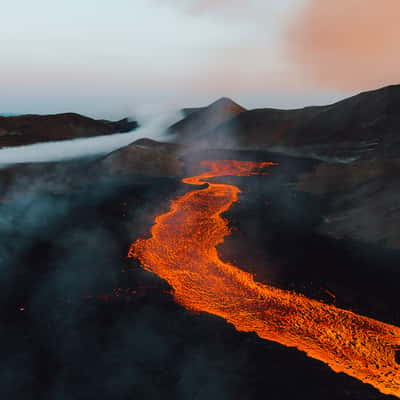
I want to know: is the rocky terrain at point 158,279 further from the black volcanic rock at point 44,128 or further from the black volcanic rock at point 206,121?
the black volcanic rock at point 206,121

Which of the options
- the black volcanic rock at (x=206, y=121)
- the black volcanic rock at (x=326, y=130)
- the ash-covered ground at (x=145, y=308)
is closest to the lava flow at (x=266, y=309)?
the ash-covered ground at (x=145, y=308)

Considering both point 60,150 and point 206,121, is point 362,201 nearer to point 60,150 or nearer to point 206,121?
point 60,150

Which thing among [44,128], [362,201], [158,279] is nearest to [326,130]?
[362,201]

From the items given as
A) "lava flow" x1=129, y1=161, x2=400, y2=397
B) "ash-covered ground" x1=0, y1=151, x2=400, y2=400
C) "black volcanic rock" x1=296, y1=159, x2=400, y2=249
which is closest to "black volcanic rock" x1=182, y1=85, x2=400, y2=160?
"black volcanic rock" x1=296, y1=159, x2=400, y2=249

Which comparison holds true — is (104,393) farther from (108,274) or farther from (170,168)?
(170,168)

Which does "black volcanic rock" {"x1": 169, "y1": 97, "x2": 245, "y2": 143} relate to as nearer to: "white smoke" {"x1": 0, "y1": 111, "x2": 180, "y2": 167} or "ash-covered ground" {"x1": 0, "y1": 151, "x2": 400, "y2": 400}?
"white smoke" {"x1": 0, "y1": 111, "x2": 180, "y2": 167}

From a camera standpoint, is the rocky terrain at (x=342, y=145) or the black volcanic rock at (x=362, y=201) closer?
the black volcanic rock at (x=362, y=201)

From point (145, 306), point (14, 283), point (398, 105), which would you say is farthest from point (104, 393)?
point (398, 105)
